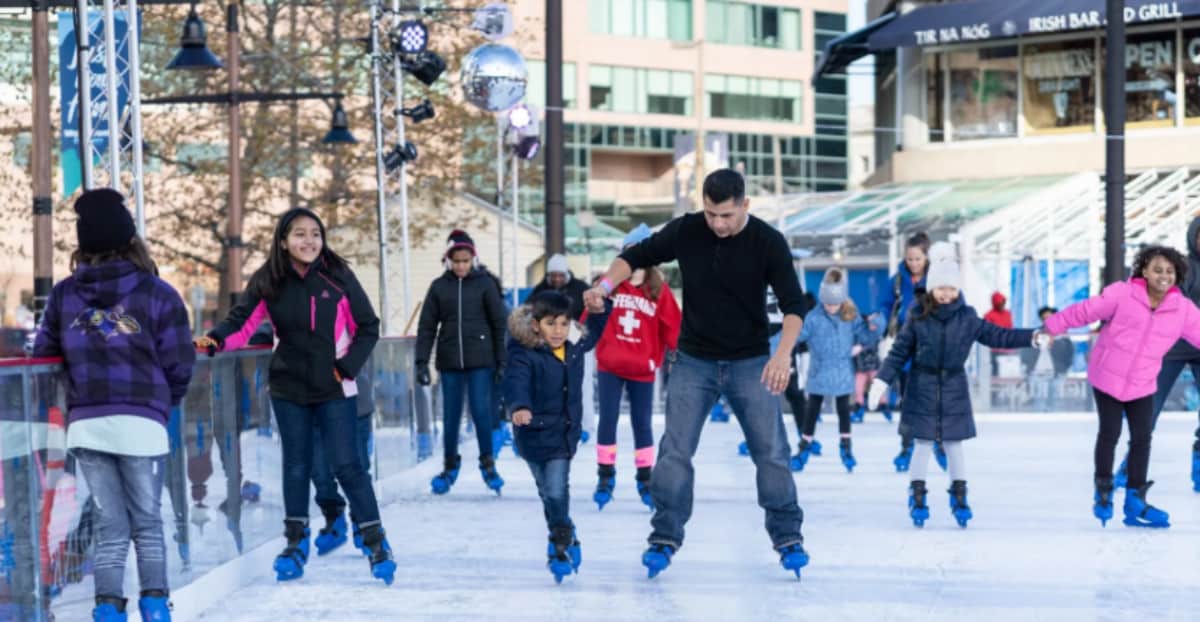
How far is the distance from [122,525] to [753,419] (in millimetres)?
2678

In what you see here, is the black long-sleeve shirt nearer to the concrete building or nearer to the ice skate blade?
the ice skate blade

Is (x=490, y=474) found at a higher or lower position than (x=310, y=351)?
lower

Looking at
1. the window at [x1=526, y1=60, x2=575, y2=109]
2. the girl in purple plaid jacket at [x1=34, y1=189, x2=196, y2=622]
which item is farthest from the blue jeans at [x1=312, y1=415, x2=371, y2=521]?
the window at [x1=526, y1=60, x2=575, y2=109]

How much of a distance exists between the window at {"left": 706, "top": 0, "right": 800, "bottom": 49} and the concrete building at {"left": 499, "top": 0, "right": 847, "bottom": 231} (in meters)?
0.03

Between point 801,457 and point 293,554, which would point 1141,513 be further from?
point 293,554

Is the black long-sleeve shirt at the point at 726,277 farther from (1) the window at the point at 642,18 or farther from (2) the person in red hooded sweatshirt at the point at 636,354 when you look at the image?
(1) the window at the point at 642,18

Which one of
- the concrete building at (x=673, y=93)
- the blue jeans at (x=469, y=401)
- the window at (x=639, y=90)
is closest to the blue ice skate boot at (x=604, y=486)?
the blue jeans at (x=469, y=401)

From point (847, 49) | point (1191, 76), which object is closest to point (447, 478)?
point (1191, 76)

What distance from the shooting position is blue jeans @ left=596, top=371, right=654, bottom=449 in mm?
11070

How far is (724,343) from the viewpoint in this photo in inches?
307

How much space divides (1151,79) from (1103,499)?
2344cm

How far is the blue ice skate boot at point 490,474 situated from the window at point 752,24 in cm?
5622

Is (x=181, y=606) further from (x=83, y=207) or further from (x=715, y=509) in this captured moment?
(x=715, y=509)

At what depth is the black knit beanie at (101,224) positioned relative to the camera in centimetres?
611
